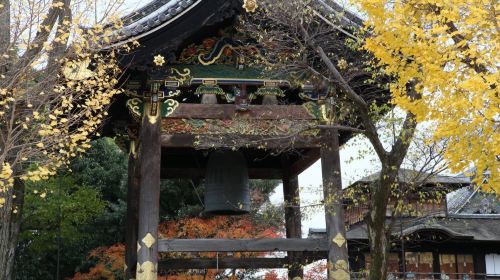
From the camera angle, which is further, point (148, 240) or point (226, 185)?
point (226, 185)

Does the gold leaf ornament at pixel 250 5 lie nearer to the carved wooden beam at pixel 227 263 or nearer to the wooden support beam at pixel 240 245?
the wooden support beam at pixel 240 245

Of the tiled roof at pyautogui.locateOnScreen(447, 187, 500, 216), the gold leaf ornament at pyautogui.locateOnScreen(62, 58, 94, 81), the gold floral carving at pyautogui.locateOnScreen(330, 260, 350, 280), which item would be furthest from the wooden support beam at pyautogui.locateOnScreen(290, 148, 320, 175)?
the tiled roof at pyautogui.locateOnScreen(447, 187, 500, 216)

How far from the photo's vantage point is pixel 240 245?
9.78 metres

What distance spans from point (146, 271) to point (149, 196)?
112 cm

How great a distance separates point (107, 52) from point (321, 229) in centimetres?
1908

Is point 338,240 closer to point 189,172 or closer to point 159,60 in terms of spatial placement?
point 159,60

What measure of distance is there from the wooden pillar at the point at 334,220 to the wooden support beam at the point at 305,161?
1.31 meters

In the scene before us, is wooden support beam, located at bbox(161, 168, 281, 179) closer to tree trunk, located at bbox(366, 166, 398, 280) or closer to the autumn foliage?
the autumn foliage

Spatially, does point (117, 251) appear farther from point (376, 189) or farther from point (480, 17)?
point (480, 17)

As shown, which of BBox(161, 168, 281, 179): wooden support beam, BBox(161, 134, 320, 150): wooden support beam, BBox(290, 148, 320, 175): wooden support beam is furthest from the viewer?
BBox(161, 168, 281, 179): wooden support beam

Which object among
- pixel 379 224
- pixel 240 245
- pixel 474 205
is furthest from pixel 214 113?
pixel 474 205

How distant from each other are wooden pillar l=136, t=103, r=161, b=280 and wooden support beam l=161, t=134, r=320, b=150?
24 cm

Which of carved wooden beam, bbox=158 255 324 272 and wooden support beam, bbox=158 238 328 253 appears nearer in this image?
wooden support beam, bbox=158 238 328 253

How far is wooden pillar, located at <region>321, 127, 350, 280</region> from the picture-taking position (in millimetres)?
9688
